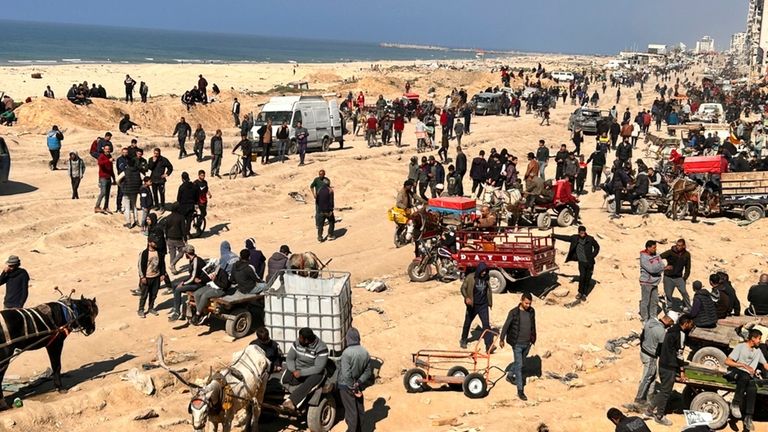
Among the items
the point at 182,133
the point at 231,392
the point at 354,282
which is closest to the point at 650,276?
the point at 354,282

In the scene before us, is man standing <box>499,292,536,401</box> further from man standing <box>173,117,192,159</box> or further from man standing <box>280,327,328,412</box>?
man standing <box>173,117,192,159</box>

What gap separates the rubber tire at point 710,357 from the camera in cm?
1059

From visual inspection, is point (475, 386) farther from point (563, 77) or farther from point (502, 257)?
point (563, 77)

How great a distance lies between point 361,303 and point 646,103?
48.4 metres

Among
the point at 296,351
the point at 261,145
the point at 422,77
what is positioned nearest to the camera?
the point at 296,351

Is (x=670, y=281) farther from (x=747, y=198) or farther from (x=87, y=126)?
(x=87, y=126)

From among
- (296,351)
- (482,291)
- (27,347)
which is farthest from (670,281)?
(27,347)

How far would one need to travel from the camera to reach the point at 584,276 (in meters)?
14.4

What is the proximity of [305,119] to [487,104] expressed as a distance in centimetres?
1797

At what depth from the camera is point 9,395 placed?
10062 millimetres

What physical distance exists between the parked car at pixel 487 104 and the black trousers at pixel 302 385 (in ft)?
119

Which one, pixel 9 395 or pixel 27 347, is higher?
pixel 27 347

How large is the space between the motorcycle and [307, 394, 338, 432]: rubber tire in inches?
242

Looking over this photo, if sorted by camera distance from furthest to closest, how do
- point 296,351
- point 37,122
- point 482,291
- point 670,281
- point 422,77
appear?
point 422,77
point 37,122
point 670,281
point 482,291
point 296,351
